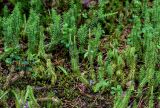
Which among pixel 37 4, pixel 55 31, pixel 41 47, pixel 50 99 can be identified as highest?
pixel 37 4

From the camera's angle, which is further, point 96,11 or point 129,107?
point 96,11

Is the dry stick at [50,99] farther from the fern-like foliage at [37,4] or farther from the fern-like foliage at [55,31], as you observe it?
the fern-like foliage at [37,4]

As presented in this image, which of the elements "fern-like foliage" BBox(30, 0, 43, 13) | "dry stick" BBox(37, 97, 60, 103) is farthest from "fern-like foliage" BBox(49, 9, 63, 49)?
"dry stick" BBox(37, 97, 60, 103)

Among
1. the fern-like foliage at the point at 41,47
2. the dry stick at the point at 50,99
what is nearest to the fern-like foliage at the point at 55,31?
the fern-like foliage at the point at 41,47

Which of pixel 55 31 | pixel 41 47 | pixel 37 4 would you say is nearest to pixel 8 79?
pixel 41 47

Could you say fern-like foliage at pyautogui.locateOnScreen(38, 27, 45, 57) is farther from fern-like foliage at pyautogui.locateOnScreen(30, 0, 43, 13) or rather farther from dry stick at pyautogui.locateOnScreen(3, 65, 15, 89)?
fern-like foliage at pyautogui.locateOnScreen(30, 0, 43, 13)

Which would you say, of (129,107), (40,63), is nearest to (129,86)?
(129,107)

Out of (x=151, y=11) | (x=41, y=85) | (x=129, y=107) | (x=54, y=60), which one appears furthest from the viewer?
(x=151, y=11)

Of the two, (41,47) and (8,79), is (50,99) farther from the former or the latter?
(41,47)

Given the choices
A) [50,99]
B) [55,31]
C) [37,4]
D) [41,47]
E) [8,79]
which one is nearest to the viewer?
[50,99]

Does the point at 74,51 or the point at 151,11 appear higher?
the point at 151,11

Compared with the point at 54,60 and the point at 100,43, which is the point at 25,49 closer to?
→ the point at 54,60
